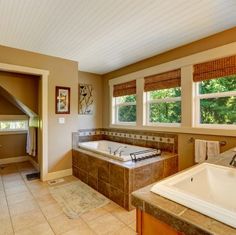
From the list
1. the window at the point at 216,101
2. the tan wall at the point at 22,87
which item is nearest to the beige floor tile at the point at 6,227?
the tan wall at the point at 22,87

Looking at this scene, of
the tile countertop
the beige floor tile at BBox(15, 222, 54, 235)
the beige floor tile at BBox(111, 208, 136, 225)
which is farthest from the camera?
the beige floor tile at BBox(111, 208, 136, 225)

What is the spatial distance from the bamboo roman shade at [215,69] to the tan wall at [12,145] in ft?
14.2

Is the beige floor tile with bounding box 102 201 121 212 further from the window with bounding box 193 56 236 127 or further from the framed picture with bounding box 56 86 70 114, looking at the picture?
the framed picture with bounding box 56 86 70 114

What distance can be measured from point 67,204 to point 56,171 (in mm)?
1192

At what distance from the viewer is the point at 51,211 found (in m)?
2.27

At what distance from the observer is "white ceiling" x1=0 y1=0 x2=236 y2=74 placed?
1.86 metres

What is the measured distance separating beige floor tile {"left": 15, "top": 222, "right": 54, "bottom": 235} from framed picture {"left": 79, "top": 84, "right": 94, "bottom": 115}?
2.68 m

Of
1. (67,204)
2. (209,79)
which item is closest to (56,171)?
(67,204)

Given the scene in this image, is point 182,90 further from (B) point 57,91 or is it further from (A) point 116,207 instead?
(B) point 57,91

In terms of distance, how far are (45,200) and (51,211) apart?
0.36 metres

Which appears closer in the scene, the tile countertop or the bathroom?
the tile countertop

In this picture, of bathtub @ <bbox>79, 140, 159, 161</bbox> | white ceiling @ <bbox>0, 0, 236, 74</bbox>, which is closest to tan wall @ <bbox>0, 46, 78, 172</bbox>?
white ceiling @ <bbox>0, 0, 236, 74</bbox>

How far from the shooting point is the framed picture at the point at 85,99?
14.1 feet

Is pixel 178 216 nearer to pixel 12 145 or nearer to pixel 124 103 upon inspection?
pixel 124 103
